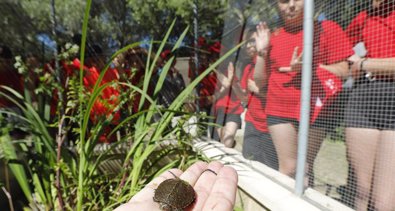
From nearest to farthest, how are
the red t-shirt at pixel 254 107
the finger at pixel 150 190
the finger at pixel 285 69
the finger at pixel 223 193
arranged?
the finger at pixel 223 193 → the finger at pixel 150 190 → the finger at pixel 285 69 → the red t-shirt at pixel 254 107

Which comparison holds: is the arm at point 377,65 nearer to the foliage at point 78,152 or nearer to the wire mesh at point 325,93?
the wire mesh at point 325,93

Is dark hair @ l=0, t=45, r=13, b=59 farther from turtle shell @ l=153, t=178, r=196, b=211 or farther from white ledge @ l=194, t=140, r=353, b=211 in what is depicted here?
turtle shell @ l=153, t=178, r=196, b=211

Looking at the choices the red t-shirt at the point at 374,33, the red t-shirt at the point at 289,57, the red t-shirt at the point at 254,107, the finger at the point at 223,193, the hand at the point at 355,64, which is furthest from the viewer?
the red t-shirt at the point at 254,107

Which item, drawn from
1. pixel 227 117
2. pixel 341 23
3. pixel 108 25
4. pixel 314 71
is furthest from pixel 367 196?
pixel 108 25

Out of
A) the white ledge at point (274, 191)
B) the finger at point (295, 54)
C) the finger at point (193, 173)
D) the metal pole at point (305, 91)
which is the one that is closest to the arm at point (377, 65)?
the metal pole at point (305, 91)

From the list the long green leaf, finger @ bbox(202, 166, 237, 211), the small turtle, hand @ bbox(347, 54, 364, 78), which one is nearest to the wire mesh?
hand @ bbox(347, 54, 364, 78)

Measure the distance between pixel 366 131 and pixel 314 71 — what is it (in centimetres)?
42

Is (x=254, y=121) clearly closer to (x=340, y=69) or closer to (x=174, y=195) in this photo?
(x=340, y=69)

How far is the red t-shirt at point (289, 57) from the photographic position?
166cm

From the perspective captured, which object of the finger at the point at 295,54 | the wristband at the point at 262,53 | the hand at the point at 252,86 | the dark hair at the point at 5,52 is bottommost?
the hand at the point at 252,86

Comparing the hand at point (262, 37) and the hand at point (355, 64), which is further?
the hand at point (262, 37)

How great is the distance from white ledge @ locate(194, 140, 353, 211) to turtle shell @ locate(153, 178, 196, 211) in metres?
0.56

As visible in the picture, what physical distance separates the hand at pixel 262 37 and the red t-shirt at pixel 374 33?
24.5 inches

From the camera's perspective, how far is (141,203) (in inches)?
49.6
